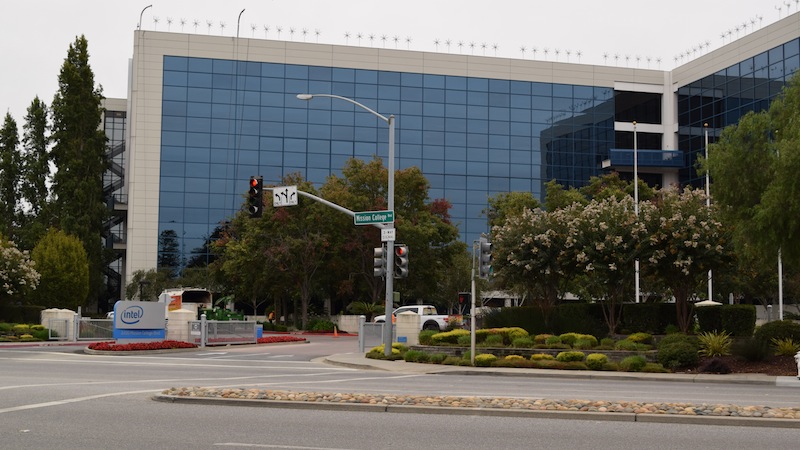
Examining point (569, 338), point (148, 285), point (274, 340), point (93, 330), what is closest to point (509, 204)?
point (274, 340)

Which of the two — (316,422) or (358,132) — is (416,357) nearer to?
(316,422)

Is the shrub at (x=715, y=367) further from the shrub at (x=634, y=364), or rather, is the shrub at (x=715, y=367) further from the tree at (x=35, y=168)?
the tree at (x=35, y=168)

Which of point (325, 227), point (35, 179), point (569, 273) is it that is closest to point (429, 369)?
point (569, 273)

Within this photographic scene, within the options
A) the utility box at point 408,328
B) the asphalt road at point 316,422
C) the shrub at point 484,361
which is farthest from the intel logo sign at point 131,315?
the shrub at point 484,361

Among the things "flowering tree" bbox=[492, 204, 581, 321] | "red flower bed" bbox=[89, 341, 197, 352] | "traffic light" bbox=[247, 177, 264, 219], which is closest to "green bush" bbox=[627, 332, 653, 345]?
"flowering tree" bbox=[492, 204, 581, 321]

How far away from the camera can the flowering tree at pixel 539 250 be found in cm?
3609

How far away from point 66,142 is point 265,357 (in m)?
43.6

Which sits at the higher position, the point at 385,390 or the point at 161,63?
the point at 161,63

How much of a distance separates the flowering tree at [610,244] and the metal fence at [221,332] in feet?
51.3

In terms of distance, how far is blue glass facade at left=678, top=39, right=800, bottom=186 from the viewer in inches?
2571

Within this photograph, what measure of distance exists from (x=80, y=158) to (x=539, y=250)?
4595cm

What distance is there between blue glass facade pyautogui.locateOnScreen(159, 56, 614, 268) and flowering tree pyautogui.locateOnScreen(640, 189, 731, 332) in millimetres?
38969

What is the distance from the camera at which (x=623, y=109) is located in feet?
269

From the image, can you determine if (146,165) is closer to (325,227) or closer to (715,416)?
(325,227)
